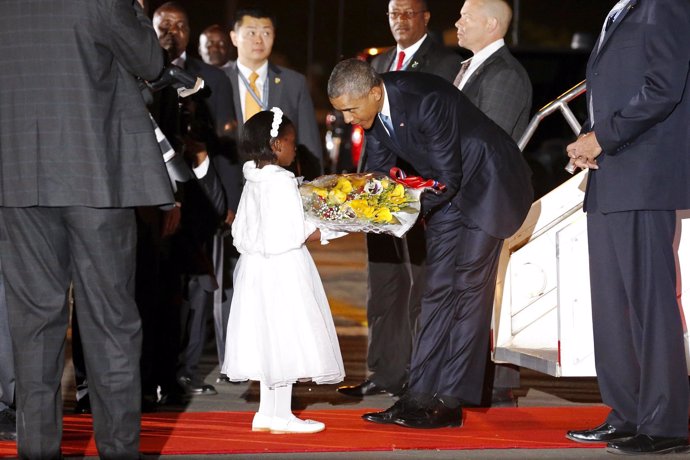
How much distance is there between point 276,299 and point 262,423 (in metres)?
0.61

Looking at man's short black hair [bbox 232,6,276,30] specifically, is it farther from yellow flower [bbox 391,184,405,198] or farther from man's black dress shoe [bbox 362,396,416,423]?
man's black dress shoe [bbox 362,396,416,423]

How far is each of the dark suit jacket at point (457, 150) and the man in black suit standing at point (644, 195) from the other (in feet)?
1.73

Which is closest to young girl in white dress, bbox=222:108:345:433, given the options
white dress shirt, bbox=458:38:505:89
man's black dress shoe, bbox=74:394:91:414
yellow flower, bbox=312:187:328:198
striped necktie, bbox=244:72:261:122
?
yellow flower, bbox=312:187:328:198

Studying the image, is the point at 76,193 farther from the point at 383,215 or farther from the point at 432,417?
the point at 432,417

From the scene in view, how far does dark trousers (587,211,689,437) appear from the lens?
17.6ft

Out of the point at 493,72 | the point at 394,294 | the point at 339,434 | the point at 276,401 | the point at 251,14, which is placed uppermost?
the point at 251,14

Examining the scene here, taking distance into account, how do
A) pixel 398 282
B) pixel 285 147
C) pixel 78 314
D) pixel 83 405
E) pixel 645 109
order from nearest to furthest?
pixel 78 314 < pixel 645 109 < pixel 285 147 < pixel 83 405 < pixel 398 282

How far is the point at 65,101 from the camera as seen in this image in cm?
450

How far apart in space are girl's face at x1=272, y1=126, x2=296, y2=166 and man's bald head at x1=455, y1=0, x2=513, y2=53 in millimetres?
1386

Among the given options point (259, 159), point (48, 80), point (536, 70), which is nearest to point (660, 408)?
point (259, 159)

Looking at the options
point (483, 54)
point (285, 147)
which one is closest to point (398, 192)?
point (285, 147)

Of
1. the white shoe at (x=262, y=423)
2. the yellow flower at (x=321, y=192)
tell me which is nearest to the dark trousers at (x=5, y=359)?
the white shoe at (x=262, y=423)

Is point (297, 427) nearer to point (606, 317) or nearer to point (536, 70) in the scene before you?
point (606, 317)

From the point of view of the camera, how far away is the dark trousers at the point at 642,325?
536 cm
